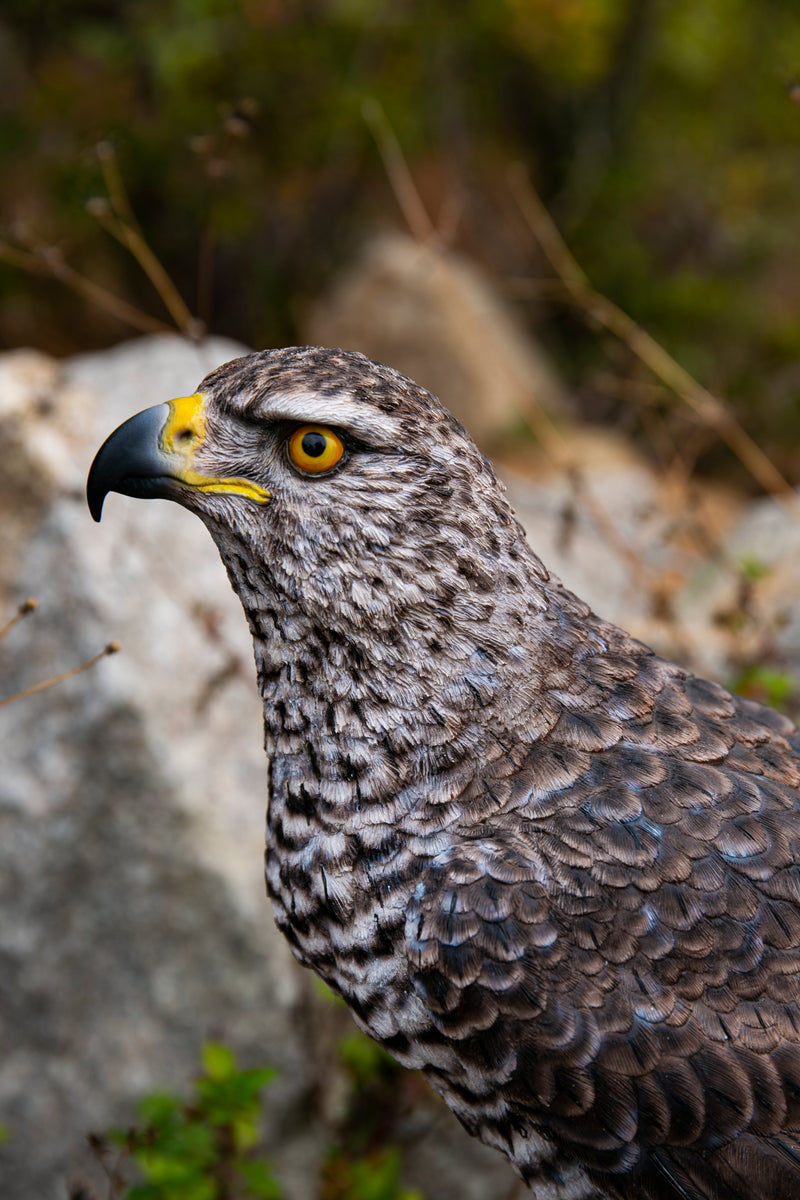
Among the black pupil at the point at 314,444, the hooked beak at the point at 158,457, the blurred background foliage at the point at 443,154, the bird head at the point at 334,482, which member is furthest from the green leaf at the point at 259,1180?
the blurred background foliage at the point at 443,154

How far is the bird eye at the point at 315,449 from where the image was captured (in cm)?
200

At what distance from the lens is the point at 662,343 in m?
7.06

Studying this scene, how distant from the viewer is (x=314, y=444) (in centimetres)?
200

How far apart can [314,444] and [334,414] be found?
0.25 feet

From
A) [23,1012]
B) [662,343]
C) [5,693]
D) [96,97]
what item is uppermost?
[662,343]

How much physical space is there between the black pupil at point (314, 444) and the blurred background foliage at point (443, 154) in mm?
2054

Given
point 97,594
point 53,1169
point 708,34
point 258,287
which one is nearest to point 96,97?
point 258,287

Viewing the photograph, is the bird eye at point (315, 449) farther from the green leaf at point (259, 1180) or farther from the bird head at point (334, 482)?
the green leaf at point (259, 1180)

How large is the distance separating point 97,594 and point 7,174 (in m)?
3.51

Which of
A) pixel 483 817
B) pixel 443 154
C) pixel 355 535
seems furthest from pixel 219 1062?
pixel 443 154

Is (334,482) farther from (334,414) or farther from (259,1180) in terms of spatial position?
(259,1180)

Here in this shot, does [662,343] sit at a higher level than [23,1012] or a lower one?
higher

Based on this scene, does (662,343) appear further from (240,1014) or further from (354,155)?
(240,1014)

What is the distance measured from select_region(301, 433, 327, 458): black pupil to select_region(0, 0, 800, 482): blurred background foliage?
6.74 ft
